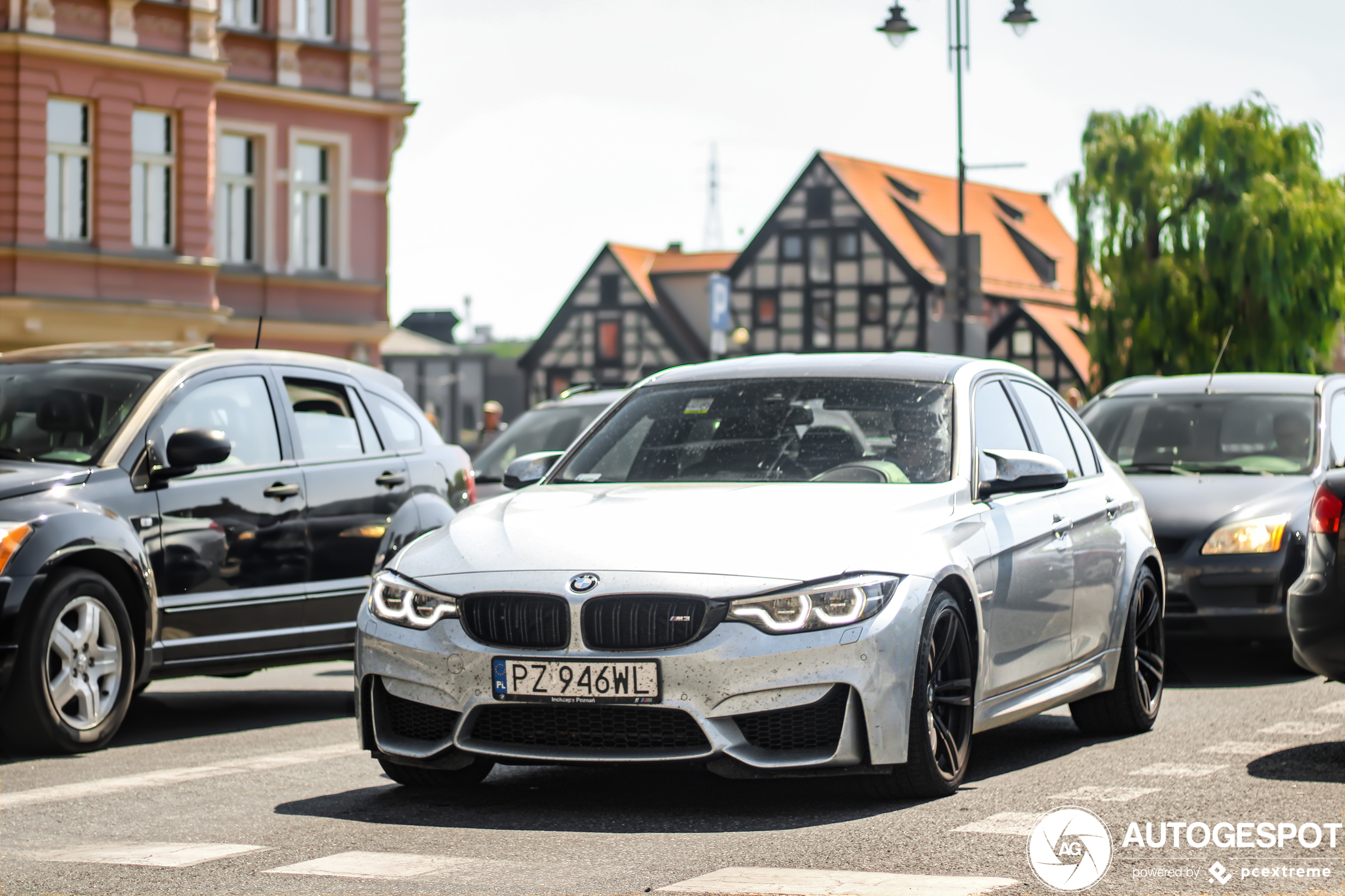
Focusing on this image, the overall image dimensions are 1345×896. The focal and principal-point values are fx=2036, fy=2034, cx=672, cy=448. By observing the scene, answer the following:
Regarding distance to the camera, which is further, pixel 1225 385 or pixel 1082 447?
pixel 1225 385

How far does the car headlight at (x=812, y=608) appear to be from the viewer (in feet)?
20.1

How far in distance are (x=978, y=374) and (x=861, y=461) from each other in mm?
943

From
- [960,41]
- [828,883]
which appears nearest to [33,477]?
[828,883]

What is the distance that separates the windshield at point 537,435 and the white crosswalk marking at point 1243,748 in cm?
729

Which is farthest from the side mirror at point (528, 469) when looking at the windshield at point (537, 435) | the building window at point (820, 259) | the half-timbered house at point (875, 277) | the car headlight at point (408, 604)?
the building window at point (820, 259)

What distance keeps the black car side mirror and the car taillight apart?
4.62m

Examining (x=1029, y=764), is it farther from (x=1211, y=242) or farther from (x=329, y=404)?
(x=1211, y=242)

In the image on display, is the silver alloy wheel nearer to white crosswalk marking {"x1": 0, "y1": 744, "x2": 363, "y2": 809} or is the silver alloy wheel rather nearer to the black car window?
white crosswalk marking {"x1": 0, "y1": 744, "x2": 363, "y2": 809}

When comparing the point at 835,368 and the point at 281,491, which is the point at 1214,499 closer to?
the point at 835,368

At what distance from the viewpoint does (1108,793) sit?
689cm

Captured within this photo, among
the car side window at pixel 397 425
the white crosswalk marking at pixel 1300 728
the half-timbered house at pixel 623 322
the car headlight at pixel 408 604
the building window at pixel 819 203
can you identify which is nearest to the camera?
the car headlight at pixel 408 604

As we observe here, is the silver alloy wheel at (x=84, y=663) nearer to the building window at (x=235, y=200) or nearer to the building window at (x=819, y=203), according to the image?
the building window at (x=235, y=200)

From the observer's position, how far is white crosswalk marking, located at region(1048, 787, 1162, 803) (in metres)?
6.77

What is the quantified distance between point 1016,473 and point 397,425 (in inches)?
175
